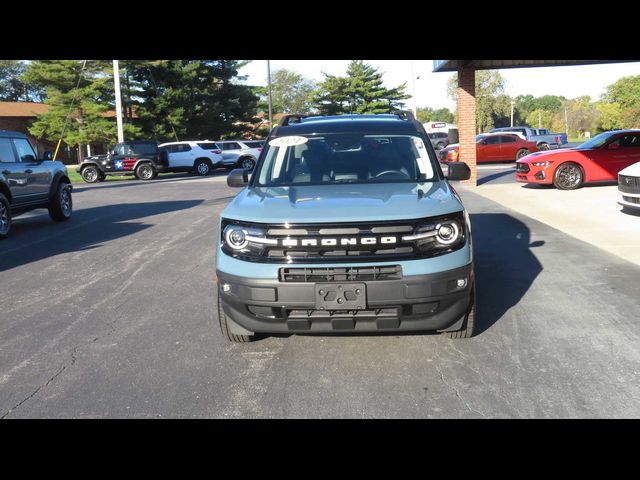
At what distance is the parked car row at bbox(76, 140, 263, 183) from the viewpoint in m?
27.8

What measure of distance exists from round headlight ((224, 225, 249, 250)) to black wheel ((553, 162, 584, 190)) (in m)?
13.9

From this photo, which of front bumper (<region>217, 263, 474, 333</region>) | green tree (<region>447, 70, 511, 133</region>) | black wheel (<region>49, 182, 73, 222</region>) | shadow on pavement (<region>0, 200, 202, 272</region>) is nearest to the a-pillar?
shadow on pavement (<region>0, 200, 202, 272</region>)

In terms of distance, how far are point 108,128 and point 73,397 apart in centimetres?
3803

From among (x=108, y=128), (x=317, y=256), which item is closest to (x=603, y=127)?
(x=108, y=128)

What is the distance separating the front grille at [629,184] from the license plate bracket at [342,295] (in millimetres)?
8094

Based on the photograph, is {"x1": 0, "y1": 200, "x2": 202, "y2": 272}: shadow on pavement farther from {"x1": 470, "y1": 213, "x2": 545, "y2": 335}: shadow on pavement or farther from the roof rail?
{"x1": 470, "y1": 213, "x2": 545, "y2": 335}: shadow on pavement

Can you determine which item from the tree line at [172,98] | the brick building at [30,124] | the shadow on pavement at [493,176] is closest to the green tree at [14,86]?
the brick building at [30,124]

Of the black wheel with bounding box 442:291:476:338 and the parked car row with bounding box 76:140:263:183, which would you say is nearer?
the black wheel with bounding box 442:291:476:338

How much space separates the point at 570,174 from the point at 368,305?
14.0 m

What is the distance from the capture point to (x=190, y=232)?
35.5 ft

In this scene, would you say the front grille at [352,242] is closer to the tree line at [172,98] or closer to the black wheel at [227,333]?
the black wheel at [227,333]

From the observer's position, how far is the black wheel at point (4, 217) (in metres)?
10.7

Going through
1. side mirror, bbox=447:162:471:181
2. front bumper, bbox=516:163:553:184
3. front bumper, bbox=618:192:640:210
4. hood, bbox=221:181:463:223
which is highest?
side mirror, bbox=447:162:471:181
